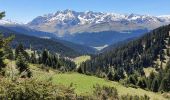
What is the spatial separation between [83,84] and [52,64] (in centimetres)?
7655

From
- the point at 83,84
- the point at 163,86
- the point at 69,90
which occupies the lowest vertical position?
the point at 163,86

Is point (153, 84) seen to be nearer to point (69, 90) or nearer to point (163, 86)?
point (163, 86)

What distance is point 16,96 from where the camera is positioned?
30109 mm

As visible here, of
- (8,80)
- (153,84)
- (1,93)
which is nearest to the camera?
(1,93)

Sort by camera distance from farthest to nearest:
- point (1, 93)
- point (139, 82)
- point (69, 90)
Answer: point (139, 82) → point (69, 90) → point (1, 93)

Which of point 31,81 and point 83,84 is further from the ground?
point 31,81

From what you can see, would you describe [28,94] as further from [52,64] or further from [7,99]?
[52,64]

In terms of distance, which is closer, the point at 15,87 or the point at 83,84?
the point at 15,87

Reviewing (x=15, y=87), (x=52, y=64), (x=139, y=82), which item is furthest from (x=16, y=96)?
(x=52, y=64)

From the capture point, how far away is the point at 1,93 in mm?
29578

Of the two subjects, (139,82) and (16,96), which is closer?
(16,96)

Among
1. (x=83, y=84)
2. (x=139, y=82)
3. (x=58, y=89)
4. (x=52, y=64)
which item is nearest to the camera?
(x=58, y=89)

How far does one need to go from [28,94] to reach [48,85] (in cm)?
298

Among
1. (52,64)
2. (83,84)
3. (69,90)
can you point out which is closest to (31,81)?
(69,90)
